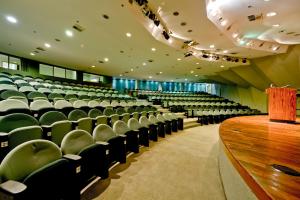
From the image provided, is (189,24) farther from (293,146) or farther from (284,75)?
(284,75)

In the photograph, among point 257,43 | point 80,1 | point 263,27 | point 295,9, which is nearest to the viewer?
point 80,1

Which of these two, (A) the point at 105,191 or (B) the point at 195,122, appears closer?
(A) the point at 105,191

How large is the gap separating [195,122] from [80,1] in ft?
21.0

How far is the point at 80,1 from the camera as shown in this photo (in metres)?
4.02

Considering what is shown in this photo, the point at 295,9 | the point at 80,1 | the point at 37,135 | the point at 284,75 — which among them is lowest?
the point at 37,135

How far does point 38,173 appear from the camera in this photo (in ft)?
4.32

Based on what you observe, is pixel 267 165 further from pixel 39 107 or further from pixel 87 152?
pixel 39 107

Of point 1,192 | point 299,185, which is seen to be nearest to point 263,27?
point 299,185

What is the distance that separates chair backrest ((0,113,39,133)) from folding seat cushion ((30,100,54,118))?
94 centimetres

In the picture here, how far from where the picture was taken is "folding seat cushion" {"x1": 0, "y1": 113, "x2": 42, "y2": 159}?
70.2 inches

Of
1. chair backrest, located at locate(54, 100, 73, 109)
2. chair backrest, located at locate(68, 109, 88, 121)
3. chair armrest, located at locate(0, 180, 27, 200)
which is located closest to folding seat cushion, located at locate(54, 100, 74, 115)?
chair backrest, located at locate(54, 100, 73, 109)

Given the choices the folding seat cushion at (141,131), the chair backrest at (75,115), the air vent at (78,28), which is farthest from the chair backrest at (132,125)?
the air vent at (78,28)

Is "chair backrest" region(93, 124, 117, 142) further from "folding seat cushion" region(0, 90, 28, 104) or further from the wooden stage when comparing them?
"folding seat cushion" region(0, 90, 28, 104)

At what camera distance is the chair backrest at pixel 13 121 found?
211 centimetres
